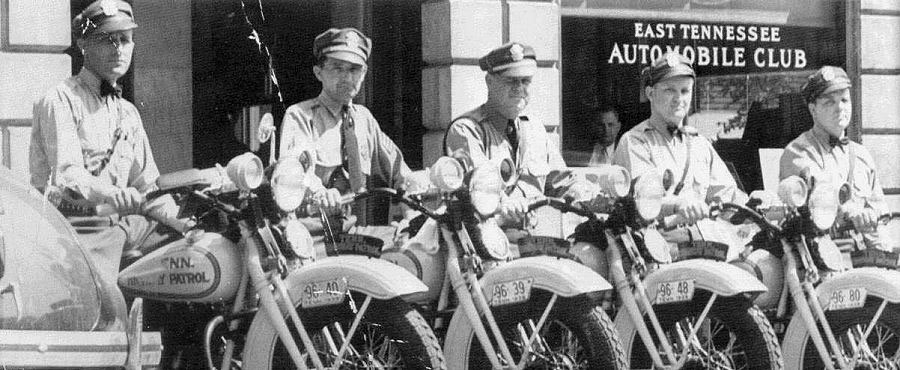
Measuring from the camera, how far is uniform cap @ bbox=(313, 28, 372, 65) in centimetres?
867

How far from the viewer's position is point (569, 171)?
8.73 m

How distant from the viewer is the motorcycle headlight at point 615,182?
28.1 ft

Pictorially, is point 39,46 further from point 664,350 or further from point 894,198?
point 894,198

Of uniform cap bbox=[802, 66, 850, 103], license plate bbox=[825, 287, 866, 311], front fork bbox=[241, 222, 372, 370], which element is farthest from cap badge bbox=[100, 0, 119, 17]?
uniform cap bbox=[802, 66, 850, 103]

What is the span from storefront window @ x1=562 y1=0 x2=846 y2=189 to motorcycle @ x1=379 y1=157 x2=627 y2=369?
3.57m

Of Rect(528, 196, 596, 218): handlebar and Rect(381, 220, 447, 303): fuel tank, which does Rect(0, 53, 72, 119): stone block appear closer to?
Rect(381, 220, 447, 303): fuel tank

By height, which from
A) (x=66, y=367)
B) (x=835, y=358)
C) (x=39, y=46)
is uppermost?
(x=39, y=46)

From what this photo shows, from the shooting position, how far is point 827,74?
10.3 meters

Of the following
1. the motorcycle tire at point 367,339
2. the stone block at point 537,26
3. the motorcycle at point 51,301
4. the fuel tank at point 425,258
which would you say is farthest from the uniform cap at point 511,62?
the motorcycle at point 51,301

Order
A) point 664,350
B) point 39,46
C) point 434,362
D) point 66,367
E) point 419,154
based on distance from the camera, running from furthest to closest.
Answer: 1. point 419,154
2. point 39,46
3. point 664,350
4. point 434,362
5. point 66,367

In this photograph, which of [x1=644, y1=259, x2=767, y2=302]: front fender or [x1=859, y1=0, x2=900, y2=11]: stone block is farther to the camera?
[x1=859, y1=0, x2=900, y2=11]: stone block

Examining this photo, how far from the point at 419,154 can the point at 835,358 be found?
310 cm

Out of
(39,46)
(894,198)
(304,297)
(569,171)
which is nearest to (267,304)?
(304,297)

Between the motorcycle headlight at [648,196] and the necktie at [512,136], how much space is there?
68 cm
